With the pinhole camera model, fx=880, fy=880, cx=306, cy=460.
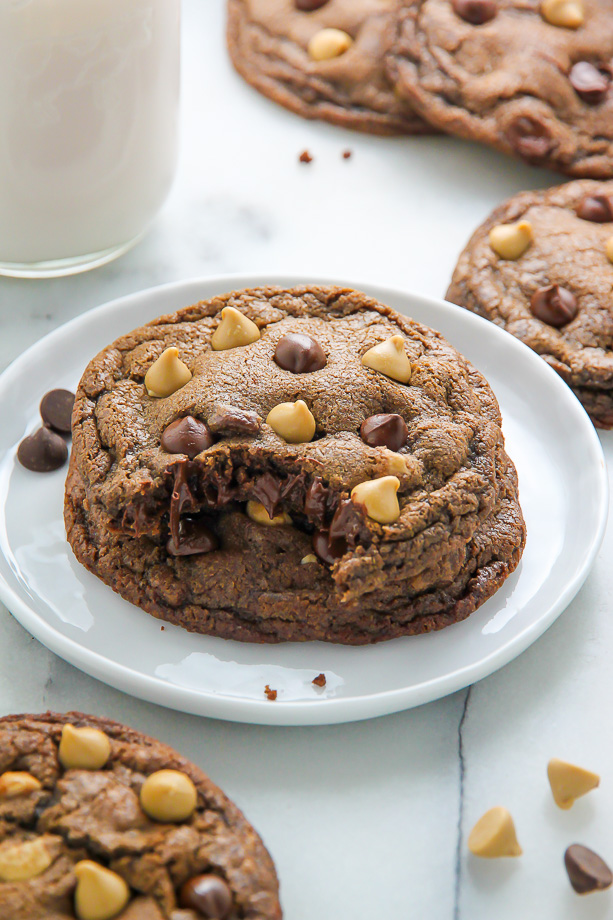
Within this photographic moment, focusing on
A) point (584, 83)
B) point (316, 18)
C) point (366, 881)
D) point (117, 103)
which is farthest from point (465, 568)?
point (316, 18)

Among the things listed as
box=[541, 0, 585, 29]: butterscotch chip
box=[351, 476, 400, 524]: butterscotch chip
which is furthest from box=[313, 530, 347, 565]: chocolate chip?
box=[541, 0, 585, 29]: butterscotch chip

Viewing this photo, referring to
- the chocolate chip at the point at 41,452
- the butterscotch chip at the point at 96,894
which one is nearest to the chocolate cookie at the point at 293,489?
the chocolate chip at the point at 41,452

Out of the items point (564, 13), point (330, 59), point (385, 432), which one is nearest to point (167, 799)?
point (385, 432)

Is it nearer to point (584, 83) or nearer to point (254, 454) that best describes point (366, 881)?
point (254, 454)

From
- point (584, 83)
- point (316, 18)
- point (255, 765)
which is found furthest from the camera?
point (316, 18)

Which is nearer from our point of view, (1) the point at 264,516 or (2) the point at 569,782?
(2) the point at 569,782

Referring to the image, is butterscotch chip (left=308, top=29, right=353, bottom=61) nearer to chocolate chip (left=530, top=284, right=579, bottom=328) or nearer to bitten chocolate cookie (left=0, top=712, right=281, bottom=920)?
chocolate chip (left=530, top=284, right=579, bottom=328)

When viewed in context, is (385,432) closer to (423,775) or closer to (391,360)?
(391,360)
